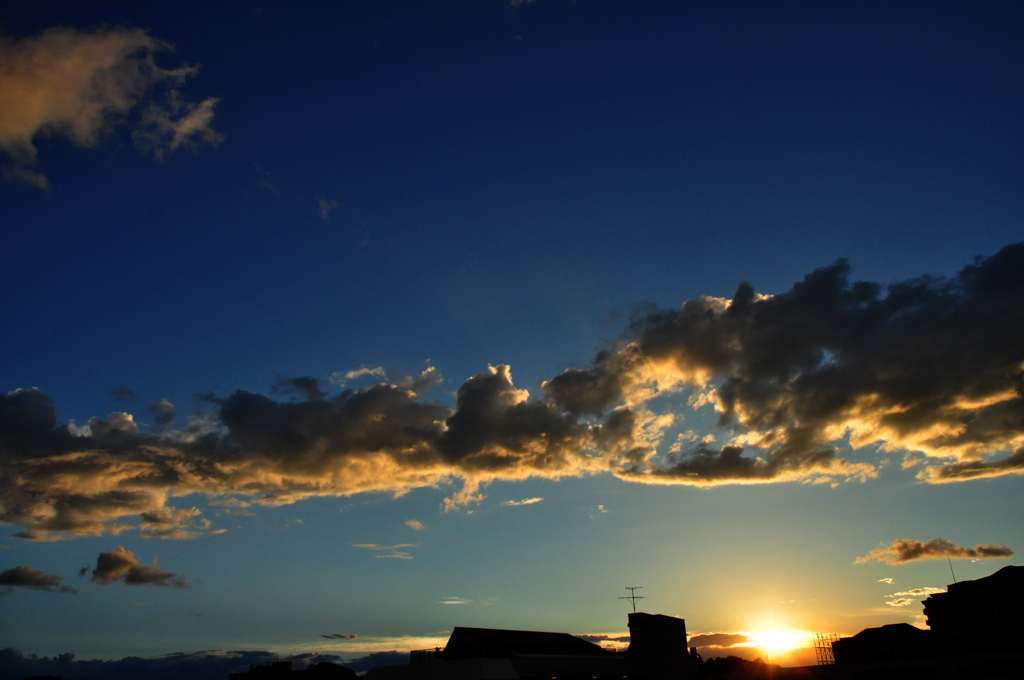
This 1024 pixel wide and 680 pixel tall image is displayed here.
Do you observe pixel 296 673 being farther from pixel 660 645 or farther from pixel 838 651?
pixel 838 651

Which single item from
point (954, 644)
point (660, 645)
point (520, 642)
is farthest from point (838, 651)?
point (520, 642)

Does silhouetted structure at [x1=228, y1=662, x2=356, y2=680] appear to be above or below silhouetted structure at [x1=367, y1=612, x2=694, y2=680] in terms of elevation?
below

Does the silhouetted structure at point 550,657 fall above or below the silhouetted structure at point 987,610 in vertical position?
below

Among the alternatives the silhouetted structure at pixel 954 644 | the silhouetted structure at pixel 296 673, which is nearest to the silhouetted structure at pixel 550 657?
the silhouetted structure at pixel 954 644

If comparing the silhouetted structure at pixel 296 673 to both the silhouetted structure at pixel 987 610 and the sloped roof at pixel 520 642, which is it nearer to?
the sloped roof at pixel 520 642

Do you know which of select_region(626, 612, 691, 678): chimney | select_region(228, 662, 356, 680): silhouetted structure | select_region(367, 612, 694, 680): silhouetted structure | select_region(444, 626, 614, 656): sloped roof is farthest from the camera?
select_region(228, 662, 356, 680): silhouetted structure

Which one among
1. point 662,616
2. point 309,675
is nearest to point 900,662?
point 662,616

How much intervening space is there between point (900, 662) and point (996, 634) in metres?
20.7

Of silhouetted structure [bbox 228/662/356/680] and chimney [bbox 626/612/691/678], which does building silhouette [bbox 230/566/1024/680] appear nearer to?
chimney [bbox 626/612/691/678]

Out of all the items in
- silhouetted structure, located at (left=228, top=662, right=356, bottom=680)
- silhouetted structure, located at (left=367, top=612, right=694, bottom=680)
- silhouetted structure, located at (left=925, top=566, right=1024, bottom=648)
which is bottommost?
silhouetted structure, located at (left=228, top=662, right=356, bottom=680)

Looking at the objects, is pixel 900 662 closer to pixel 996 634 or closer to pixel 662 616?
pixel 996 634

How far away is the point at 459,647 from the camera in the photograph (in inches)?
2891

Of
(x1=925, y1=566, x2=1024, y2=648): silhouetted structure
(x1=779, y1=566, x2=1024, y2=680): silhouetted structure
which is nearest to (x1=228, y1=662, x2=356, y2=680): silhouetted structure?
(x1=779, y1=566, x2=1024, y2=680): silhouetted structure

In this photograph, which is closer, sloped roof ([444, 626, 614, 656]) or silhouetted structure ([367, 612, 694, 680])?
silhouetted structure ([367, 612, 694, 680])
